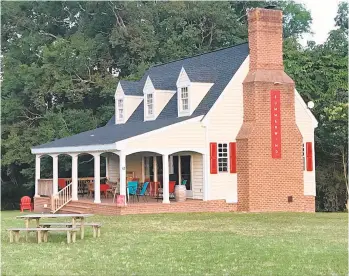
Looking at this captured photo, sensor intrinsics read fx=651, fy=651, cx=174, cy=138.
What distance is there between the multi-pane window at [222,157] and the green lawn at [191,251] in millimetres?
6331

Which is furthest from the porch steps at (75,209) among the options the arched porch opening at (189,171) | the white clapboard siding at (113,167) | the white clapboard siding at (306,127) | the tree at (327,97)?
the tree at (327,97)

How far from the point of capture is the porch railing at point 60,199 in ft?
92.7

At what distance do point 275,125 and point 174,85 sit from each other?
20.9 feet

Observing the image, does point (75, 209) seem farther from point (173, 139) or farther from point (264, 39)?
point (264, 39)

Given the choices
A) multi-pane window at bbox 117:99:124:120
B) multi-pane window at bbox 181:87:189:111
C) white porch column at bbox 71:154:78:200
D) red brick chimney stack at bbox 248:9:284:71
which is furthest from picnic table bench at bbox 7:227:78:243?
multi-pane window at bbox 117:99:124:120

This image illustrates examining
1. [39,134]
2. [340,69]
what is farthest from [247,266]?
[39,134]

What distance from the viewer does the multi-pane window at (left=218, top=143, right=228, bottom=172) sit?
2669 centimetres

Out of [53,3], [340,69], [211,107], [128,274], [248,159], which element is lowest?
[128,274]

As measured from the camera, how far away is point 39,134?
38.5 m

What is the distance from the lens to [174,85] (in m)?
30.8

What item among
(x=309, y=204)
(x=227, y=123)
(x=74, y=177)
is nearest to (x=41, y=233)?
(x=74, y=177)

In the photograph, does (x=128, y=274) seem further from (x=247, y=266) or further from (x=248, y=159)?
(x=248, y=159)

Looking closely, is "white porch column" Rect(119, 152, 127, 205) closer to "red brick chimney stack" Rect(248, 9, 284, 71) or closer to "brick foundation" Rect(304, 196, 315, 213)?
"red brick chimney stack" Rect(248, 9, 284, 71)

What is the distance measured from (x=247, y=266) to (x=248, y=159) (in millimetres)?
14577
